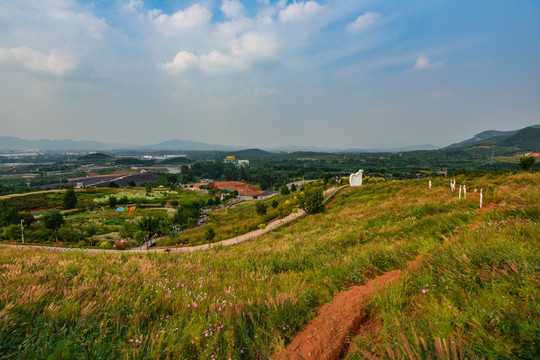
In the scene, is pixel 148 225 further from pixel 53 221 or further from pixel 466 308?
pixel 466 308

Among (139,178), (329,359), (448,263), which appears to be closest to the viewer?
(329,359)

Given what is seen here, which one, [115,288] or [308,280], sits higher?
[115,288]

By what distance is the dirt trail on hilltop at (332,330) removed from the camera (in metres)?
2.78

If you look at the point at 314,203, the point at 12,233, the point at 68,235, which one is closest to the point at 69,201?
the point at 12,233

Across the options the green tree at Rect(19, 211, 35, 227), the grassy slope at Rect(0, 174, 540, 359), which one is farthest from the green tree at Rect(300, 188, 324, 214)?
the green tree at Rect(19, 211, 35, 227)

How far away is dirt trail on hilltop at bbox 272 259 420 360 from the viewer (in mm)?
2777

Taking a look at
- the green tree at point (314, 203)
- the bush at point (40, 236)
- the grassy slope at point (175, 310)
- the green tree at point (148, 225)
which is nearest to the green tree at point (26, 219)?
the bush at point (40, 236)

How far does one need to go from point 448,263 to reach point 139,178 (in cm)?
16626

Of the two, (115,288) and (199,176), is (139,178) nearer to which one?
(199,176)

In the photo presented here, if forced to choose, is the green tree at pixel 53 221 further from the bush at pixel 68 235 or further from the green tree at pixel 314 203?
the green tree at pixel 314 203

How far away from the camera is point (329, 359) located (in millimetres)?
2703

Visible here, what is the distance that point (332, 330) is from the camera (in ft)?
10.5

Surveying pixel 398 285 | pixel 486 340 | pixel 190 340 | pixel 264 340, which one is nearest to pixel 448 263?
pixel 398 285

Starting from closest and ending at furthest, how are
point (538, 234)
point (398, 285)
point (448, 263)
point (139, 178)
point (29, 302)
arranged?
point (29, 302) → point (398, 285) → point (448, 263) → point (538, 234) → point (139, 178)
